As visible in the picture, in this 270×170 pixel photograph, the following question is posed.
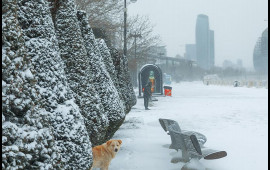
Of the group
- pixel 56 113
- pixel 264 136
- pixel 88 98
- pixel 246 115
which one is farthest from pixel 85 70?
pixel 246 115

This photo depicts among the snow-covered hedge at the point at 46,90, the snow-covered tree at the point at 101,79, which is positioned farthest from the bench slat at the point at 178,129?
the snow-covered hedge at the point at 46,90

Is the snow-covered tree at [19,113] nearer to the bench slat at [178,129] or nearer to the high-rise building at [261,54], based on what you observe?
the bench slat at [178,129]

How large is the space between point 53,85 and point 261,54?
135 m

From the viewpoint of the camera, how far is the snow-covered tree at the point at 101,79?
23.3 ft

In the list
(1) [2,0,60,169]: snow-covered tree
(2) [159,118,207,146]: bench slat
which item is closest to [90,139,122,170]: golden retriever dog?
(2) [159,118,207,146]: bench slat

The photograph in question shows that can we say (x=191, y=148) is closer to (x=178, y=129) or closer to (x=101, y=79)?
(x=178, y=129)

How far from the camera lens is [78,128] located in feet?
13.1

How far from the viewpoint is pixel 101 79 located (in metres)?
7.29

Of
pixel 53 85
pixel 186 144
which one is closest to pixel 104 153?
pixel 186 144

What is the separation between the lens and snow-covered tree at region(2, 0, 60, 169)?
96.4 inches

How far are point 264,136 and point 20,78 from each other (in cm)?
835

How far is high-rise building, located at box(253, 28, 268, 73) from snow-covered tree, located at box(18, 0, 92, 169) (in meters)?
122

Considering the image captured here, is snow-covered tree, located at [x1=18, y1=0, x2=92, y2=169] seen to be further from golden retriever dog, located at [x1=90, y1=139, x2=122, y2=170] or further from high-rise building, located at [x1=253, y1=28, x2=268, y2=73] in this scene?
high-rise building, located at [x1=253, y1=28, x2=268, y2=73]

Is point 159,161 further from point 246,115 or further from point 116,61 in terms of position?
point 246,115
